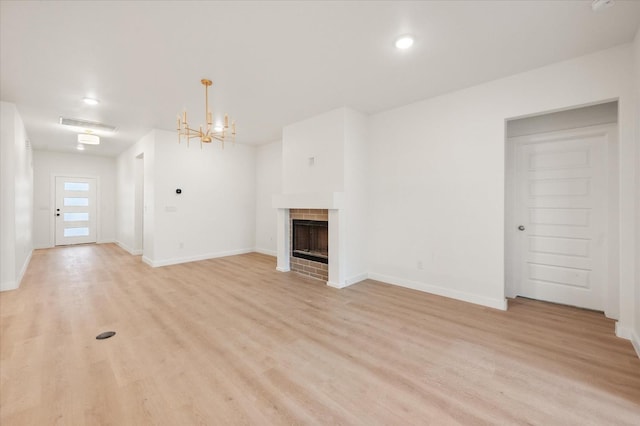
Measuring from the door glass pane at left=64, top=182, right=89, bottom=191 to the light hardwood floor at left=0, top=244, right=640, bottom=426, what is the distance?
571 centimetres

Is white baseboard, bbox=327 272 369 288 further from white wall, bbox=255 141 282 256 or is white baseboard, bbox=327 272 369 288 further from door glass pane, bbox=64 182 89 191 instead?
door glass pane, bbox=64 182 89 191

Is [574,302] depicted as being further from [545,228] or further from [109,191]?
[109,191]

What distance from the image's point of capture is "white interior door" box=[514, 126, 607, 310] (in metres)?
3.26

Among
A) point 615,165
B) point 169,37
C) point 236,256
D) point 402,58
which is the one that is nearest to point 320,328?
point 402,58

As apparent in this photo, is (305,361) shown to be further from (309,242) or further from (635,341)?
(309,242)

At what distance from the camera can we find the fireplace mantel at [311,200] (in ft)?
13.8

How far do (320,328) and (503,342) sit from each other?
174 cm

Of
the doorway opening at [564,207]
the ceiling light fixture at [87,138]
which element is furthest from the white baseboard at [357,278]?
the ceiling light fixture at [87,138]

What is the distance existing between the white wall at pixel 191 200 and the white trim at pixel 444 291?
3.88m

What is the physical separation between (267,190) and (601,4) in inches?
241

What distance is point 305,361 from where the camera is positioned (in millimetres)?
2248

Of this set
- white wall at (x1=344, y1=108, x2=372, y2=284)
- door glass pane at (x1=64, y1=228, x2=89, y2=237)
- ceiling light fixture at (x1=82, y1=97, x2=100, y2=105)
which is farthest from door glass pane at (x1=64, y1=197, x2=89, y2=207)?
white wall at (x1=344, y1=108, x2=372, y2=284)

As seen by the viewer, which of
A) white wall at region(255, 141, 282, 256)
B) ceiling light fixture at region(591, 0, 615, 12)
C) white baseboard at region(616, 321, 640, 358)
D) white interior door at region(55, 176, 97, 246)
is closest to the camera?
ceiling light fixture at region(591, 0, 615, 12)

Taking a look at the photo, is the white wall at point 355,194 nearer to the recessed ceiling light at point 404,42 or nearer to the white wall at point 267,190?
the recessed ceiling light at point 404,42
